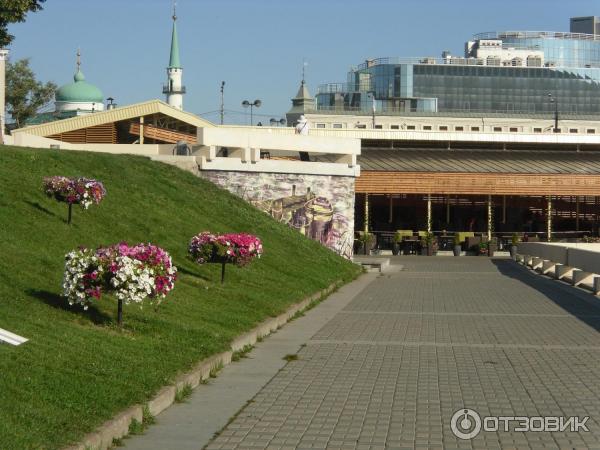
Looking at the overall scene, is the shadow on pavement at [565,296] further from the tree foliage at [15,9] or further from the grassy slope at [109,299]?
the tree foliage at [15,9]

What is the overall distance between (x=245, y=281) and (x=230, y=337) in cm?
836

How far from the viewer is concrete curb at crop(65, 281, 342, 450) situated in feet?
31.1

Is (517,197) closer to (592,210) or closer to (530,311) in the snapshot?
(592,210)

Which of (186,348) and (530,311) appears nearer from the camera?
(186,348)

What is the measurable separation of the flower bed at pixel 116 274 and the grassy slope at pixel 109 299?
438 millimetres

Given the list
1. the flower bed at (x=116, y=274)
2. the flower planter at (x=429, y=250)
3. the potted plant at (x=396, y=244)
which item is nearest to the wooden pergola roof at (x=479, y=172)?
the potted plant at (x=396, y=244)

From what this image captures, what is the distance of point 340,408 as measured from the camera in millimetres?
12031

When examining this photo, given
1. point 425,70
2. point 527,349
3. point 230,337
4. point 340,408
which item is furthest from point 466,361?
point 425,70

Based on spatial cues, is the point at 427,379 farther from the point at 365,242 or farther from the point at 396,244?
the point at 396,244

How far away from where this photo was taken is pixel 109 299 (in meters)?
16.6

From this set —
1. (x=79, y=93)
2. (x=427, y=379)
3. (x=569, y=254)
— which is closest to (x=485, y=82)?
(x=79, y=93)

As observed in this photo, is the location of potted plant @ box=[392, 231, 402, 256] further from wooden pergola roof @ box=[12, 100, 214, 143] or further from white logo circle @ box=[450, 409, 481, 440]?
white logo circle @ box=[450, 409, 481, 440]

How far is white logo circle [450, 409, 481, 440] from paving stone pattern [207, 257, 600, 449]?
92 millimetres

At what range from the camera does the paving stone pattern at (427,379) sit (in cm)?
1059
